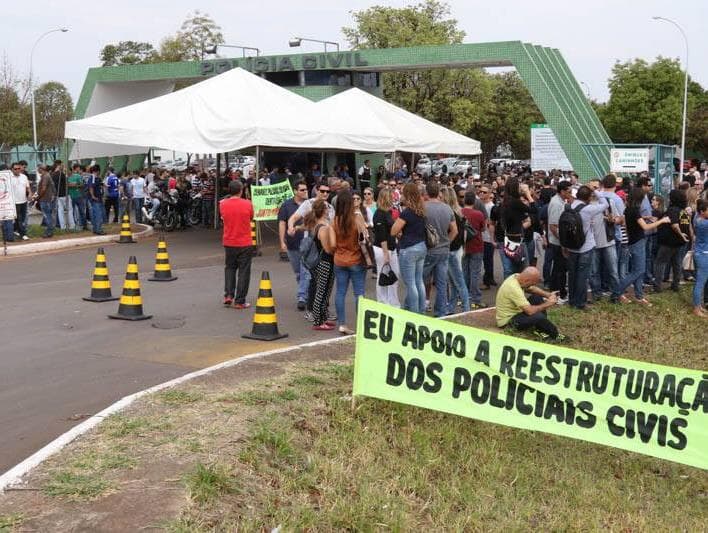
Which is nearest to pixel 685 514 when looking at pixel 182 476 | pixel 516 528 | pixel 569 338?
pixel 516 528

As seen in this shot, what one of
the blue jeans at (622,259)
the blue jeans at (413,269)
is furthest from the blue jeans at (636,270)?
the blue jeans at (413,269)

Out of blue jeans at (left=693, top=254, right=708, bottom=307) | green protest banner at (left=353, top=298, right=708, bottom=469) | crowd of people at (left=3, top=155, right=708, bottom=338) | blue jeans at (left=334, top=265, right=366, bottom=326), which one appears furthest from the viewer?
blue jeans at (left=693, top=254, right=708, bottom=307)

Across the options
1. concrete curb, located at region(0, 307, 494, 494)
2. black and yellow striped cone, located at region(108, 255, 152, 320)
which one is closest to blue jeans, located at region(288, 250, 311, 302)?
black and yellow striped cone, located at region(108, 255, 152, 320)

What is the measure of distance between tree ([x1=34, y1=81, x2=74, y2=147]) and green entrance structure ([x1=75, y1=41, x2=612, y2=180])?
62.6 feet

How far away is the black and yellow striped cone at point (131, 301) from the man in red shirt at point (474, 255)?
181 inches

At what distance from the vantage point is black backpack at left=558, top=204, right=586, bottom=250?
11.3m

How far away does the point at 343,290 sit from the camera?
32.4 feet

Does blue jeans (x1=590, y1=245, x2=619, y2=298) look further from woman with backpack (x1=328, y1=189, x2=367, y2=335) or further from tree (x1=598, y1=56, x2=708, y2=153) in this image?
tree (x1=598, y1=56, x2=708, y2=153)

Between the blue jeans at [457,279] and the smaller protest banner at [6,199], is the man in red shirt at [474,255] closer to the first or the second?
the blue jeans at [457,279]

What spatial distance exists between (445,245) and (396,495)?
5.09 metres

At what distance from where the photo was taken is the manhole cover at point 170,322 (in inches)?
412

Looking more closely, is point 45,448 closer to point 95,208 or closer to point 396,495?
point 396,495

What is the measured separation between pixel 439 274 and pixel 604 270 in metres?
3.44

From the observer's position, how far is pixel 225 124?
18594 millimetres
